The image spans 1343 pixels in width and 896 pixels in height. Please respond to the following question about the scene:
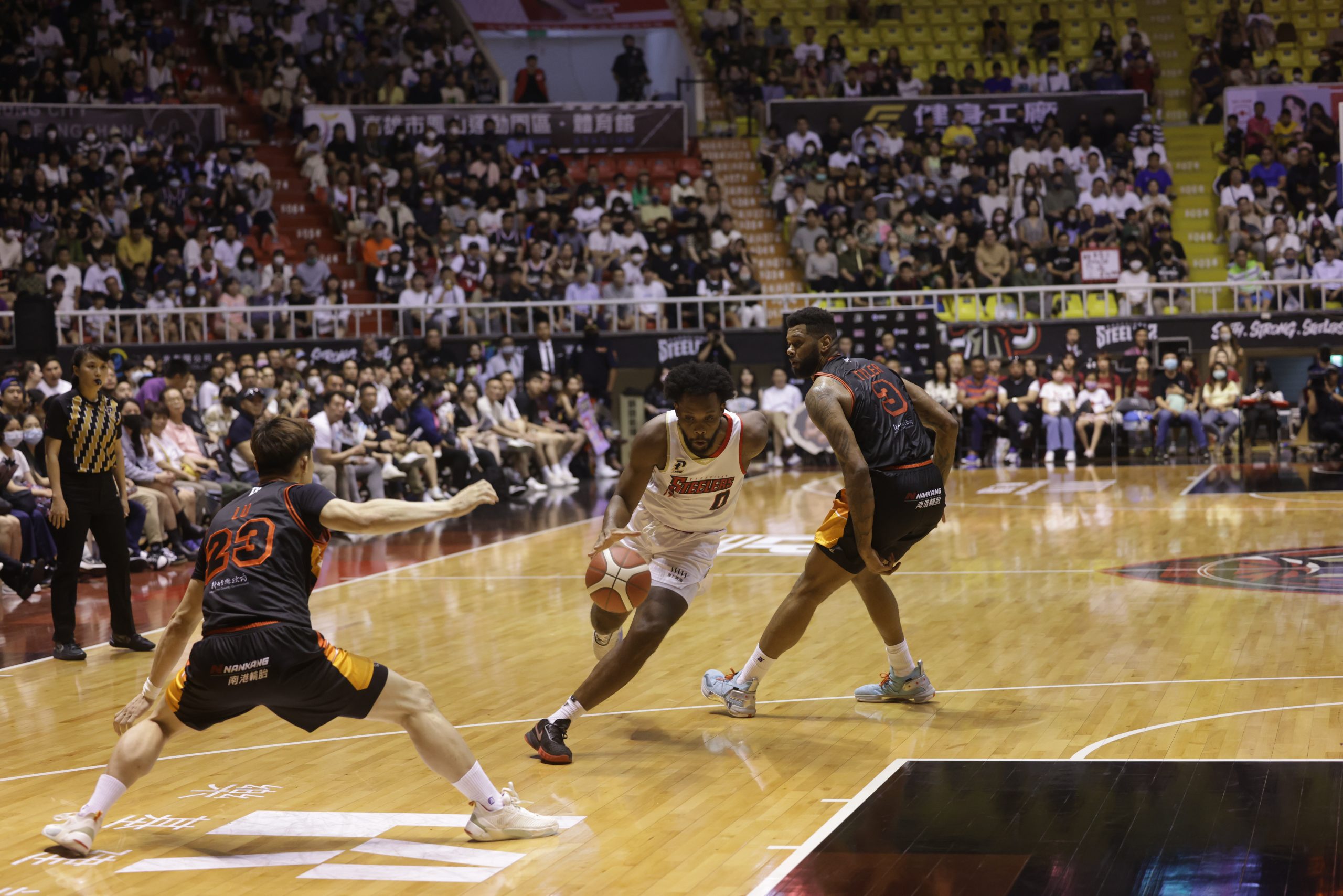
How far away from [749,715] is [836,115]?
20.5 meters

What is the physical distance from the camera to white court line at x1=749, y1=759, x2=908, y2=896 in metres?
4.26

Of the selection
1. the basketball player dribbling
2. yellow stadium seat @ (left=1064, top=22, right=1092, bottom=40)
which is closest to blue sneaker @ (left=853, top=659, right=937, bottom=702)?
the basketball player dribbling

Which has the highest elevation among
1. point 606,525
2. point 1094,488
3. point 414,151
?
point 414,151

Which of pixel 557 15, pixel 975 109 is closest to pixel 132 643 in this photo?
pixel 975 109

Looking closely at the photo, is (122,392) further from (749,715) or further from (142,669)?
(749,715)

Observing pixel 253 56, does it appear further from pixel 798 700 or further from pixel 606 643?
pixel 798 700

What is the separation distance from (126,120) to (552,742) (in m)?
20.1

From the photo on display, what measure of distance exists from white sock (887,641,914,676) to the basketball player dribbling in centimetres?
223

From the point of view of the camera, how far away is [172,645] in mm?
4855

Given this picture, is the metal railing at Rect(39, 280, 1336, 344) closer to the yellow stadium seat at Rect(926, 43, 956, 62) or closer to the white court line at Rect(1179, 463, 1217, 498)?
the white court line at Rect(1179, 463, 1217, 498)

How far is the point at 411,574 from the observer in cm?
1147

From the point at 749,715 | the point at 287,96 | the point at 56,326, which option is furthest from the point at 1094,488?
the point at 287,96

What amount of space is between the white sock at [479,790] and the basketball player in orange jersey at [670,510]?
1.02 metres

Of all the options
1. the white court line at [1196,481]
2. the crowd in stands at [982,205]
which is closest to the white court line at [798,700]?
the white court line at [1196,481]
